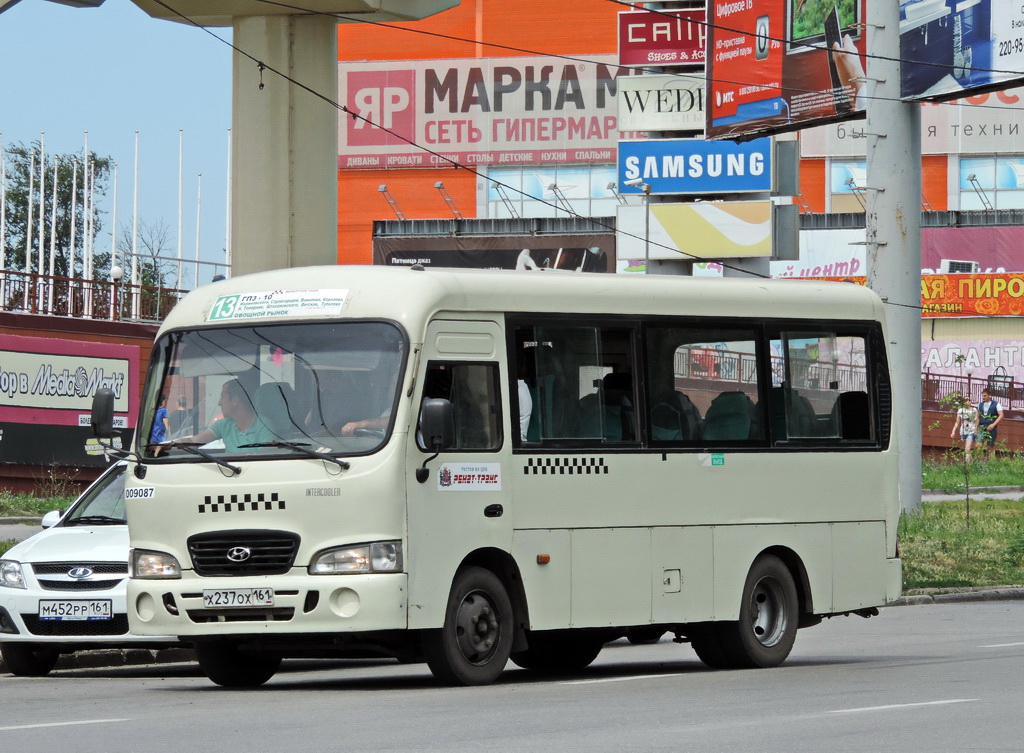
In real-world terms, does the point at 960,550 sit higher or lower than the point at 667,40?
lower

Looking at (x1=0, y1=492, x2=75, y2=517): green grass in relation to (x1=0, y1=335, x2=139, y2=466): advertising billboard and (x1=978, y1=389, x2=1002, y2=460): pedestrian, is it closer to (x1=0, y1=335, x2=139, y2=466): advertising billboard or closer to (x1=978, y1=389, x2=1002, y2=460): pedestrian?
(x1=0, y1=335, x2=139, y2=466): advertising billboard

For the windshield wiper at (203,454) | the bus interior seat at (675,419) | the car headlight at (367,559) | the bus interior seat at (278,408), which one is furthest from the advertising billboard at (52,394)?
the car headlight at (367,559)

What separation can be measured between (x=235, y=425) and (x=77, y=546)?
285 cm

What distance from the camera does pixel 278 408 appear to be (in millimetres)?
11938

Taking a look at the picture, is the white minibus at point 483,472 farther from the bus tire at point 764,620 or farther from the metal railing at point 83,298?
the metal railing at point 83,298

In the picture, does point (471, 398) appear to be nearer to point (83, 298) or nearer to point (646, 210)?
point (83, 298)

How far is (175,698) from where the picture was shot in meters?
11.8

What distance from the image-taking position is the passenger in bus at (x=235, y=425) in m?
11.9

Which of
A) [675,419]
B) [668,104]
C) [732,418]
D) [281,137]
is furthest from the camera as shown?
[668,104]

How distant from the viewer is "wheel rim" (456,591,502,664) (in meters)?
11.9

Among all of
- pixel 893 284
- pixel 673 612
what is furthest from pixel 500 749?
pixel 893 284

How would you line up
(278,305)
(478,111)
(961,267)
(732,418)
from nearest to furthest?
(278,305) < (732,418) < (961,267) < (478,111)

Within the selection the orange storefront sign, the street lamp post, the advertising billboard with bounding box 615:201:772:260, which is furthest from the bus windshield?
the orange storefront sign

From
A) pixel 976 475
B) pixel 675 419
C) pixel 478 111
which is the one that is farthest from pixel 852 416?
pixel 478 111
